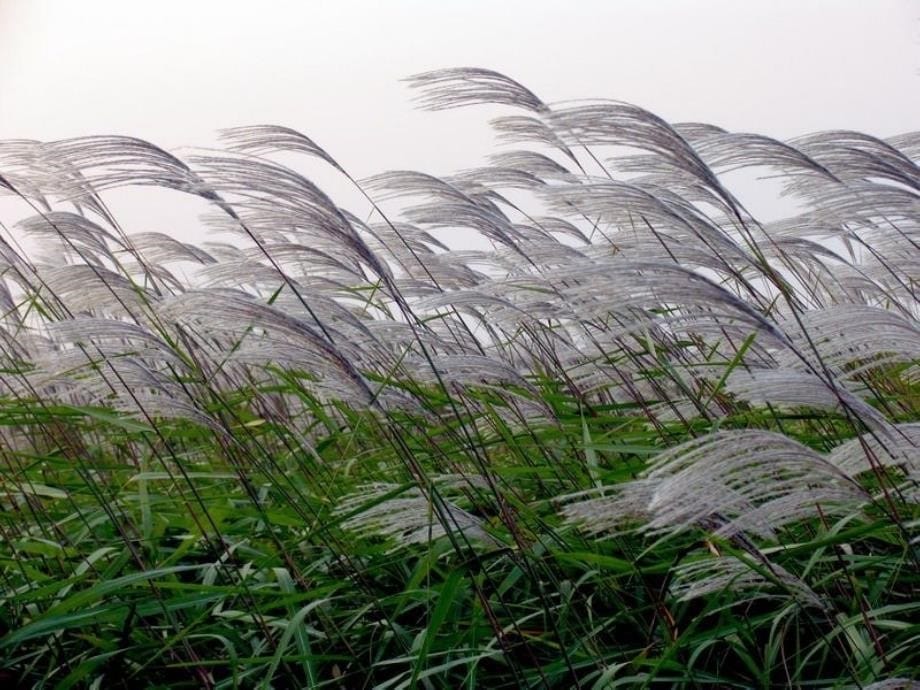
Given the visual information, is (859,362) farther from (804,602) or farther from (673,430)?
(804,602)

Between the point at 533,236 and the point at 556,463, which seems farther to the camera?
the point at 533,236

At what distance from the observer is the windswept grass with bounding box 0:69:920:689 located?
1.70m

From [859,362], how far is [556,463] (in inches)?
54.3

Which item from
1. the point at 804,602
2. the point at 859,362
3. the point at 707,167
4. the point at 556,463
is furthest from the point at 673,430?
the point at 859,362

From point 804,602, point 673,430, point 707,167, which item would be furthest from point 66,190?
point 804,602

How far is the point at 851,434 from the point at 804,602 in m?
0.62

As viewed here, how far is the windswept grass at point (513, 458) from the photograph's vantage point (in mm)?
1702

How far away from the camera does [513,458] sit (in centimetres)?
326

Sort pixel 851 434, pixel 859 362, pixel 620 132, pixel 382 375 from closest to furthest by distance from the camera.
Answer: pixel 620 132 → pixel 851 434 → pixel 382 375 → pixel 859 362

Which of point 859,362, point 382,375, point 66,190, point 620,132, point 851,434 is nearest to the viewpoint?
point 620,132

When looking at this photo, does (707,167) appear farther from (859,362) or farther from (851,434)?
(859,362)

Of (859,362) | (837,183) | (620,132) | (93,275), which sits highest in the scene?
(620,132)

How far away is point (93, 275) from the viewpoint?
2.40 m

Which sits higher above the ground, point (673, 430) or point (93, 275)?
point (93, 275)
